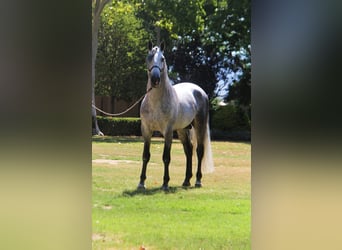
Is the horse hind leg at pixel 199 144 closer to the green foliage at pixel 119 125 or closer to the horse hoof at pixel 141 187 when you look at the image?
the horse hoof at pixel 141 187

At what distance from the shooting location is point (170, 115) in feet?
14.7

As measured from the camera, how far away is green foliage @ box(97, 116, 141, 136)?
997cm

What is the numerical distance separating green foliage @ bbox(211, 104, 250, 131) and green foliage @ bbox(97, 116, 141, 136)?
2.08 meters

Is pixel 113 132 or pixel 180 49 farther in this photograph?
pixel 180 49

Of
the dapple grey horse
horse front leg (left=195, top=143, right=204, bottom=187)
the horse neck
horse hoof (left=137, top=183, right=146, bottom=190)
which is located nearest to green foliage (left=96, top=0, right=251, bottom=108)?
the dapple grey horse

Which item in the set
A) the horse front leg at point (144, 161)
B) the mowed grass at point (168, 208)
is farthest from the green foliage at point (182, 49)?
the horse front leg at point (144, 161)

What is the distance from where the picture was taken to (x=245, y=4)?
10.8 meters

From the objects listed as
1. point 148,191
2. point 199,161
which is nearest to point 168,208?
point 148,191

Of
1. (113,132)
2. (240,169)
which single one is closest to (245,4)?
(113,132)
